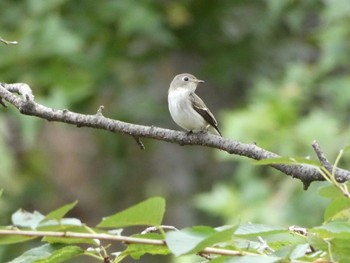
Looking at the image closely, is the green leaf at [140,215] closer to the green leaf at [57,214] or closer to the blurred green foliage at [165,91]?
the green leaf at [57,214]

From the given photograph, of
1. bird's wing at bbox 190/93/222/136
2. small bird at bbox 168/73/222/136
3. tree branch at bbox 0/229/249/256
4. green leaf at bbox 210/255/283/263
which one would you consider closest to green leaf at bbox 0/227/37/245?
tree branch at bbox 0/229/249/256

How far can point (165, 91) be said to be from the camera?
972 centimetres

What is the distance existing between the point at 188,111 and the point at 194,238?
305 centimetres

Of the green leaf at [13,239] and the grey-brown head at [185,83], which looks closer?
the green leaf at [13,239]

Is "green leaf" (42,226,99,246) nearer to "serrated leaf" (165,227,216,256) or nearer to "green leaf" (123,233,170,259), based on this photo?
"green leaf" (123,233,170,259)

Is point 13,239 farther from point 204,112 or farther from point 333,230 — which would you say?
point 204,112

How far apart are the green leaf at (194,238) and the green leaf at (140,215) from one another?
0.21 ft

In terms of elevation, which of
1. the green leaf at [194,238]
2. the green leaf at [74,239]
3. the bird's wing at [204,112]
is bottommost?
the green leaf at [194,238]

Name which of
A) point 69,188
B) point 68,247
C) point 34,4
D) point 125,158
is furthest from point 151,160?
point 68,247

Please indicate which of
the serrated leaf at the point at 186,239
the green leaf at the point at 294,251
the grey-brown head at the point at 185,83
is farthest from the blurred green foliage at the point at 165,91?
the serrated leaf at the point at 186,239

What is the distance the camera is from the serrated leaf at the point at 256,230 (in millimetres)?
1536

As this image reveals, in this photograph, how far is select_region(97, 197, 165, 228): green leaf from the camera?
1.43 m

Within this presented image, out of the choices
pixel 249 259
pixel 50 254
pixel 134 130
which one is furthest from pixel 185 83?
pixel 249 259

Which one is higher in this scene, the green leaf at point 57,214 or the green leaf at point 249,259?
the green leaf at point 57,214
